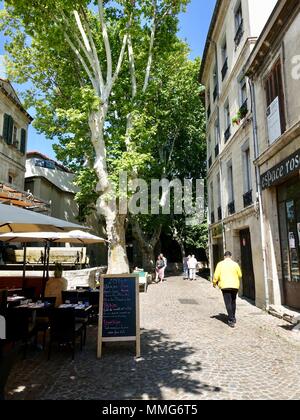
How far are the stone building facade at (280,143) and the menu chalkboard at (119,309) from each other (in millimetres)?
5212

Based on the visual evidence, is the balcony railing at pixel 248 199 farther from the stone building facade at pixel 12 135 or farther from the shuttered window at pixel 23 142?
the shuttered window at pixel 23 142

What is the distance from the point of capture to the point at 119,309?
596 centimetres

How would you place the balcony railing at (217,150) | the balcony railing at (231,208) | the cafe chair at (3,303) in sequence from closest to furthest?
the cafe chair at (3,303) → the balcony railing at (231,208) → the balcony railing at (217,150)

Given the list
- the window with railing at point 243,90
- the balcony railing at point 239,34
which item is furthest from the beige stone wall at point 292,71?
the balcony railing at point 239,34

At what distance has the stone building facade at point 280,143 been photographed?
8719 millimetres

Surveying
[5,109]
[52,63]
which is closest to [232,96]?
[52,63]

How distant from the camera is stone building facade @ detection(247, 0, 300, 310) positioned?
872 centimetres

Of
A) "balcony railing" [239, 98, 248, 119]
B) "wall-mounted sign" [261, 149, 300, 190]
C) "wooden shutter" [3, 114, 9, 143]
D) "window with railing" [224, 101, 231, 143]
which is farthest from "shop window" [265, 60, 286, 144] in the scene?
"wooden shutter" [3, 114, 9, 143]

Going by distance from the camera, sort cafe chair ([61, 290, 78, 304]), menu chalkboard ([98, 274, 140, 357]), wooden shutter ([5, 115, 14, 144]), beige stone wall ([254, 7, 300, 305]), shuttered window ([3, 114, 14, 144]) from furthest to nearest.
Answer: wooden shutter ([5, 115, 14, 144]) < shuttered window ([3, 114, 14, 144]) < beige stone wall ([254, 7, 300, 305]) < cafe chair ([61, 290, 78, 304]) < menu chalkboard ([98, 274, 140, 357])

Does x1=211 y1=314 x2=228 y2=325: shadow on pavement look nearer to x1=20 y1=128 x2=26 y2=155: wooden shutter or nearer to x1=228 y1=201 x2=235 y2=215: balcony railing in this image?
x1=228 y1=201 x2=235 y2=215: balcony railing

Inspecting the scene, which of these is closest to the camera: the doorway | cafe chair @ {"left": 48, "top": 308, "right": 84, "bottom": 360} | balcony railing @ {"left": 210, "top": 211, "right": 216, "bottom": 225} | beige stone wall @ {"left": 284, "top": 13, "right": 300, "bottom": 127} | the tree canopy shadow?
the tree canopy shadow

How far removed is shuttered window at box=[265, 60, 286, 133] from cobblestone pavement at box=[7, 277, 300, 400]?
5864mm

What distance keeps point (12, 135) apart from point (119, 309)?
1748 cm

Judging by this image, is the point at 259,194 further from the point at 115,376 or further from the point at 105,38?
the point at 105,38
